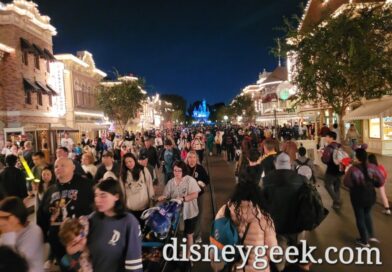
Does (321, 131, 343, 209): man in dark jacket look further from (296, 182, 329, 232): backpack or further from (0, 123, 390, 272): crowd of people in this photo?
(296, 182, 329, 232): backpack

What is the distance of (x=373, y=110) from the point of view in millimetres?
20797

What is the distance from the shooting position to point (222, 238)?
3.12m

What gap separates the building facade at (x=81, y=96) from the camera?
35500 mm

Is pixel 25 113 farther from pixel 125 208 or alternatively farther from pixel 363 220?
pixel 125 208

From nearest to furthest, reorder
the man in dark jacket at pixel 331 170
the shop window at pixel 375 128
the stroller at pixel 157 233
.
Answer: the stroller at pixel 157 233 → the man in dark jacket at pixel 331 170 → the shop window at pixel 375 128

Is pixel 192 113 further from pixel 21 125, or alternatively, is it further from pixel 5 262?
pixel 5 262

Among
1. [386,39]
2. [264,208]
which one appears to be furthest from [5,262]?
[386,39]

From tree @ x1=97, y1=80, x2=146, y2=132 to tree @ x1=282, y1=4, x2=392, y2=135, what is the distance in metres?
25.0

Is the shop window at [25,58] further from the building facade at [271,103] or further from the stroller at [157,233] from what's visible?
the stroller at [157,233]

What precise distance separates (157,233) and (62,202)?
51.3 inches

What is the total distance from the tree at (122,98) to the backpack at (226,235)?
113ft

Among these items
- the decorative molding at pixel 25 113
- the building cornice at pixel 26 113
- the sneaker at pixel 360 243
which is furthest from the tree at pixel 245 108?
the sneaker at pixel 360 243

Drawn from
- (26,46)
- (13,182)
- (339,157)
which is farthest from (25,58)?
(339,157)

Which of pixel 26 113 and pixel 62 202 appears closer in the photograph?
pixel 62 202
